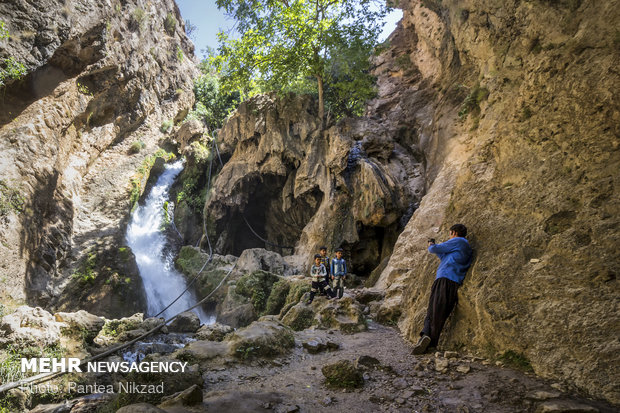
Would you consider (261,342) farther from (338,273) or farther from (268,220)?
(268,220)

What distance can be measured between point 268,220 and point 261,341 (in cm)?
1675

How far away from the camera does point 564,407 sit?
2199 mm

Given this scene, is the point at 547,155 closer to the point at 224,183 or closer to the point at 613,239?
the point at 613,239

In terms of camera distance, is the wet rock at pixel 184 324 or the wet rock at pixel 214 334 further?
the wet rock at pixel 184 324

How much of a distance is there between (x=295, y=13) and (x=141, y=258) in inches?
607

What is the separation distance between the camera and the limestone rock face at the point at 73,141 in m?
12.2

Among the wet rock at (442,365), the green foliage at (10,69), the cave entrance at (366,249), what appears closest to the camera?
the wet rock at (442,365)

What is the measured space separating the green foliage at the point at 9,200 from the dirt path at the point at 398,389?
12.6m

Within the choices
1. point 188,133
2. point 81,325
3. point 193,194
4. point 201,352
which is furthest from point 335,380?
point 188,133

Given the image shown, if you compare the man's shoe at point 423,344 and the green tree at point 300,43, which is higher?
the green tree at point 300,43

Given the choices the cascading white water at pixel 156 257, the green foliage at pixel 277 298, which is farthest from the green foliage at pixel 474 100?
the cascading white water at pixel 156 257

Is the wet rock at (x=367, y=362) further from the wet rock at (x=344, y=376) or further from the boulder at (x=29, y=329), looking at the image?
the boulder at (x=29, y=329)

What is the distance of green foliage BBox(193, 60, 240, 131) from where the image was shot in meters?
Result: 26.5

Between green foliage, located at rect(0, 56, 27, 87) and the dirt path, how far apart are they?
1468 centimetres
